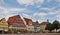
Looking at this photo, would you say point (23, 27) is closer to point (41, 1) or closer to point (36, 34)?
point (36, 34)

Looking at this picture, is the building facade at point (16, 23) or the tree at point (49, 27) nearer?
the building facade at point (16, 23)

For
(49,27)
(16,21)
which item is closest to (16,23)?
(16,21)

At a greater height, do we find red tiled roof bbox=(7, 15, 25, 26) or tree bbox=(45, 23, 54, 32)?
red tiled roof bbox=(7, 15, 25, 26)

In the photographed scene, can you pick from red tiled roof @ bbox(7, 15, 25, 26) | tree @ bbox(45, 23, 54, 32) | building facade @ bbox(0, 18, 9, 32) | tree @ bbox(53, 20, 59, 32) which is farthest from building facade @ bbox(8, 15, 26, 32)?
tree @ bbox(53, 20, 59, 32)

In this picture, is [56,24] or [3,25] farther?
[56,24]

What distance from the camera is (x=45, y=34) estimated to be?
4.07m

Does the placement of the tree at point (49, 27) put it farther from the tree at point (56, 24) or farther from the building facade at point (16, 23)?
the building facade at point (16, 23)

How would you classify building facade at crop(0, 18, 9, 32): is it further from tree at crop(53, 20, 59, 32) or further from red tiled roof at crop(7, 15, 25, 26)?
tree at crop(53, 20, 59, 32)

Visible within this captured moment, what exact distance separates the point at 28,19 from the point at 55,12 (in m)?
0.77

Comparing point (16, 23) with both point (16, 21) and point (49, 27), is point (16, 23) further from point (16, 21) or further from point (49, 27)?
point (49, 27)

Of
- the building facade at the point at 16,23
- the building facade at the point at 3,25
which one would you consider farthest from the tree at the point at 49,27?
the building facade at the point at 3,25

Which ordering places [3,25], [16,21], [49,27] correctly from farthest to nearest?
[49,27] < [16,21] < [3,25]

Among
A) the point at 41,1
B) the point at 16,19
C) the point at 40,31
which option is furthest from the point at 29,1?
the point at 40,31

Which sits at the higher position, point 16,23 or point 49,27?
point 16,23
